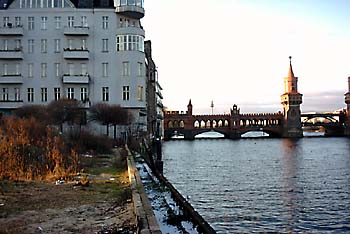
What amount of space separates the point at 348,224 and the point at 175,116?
472 ft

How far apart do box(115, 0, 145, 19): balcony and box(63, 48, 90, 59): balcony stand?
622 centimetres

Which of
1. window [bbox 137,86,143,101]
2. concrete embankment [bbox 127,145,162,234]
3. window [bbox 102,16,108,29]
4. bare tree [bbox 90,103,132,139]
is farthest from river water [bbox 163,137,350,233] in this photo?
window [bbox 102,16,108,29]

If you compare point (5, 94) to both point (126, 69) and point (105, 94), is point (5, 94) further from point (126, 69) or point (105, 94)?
point (126, 69)

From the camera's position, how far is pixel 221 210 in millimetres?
23281

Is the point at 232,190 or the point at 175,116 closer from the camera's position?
the point at 232,190

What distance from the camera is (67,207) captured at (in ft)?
45.1

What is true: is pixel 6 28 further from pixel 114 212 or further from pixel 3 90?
pixel 114 212

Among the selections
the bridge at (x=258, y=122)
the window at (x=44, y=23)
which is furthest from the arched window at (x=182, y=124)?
the window at (x=44, y=23)

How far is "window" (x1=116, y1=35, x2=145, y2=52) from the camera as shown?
5609 centimetres

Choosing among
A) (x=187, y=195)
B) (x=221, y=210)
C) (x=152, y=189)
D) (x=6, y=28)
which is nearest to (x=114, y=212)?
(x=152, y=189)

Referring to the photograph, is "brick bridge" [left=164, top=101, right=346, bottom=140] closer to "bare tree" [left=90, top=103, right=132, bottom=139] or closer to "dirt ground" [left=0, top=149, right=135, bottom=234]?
"bare tree" [left=90, top=103, right=132, bottom=139]

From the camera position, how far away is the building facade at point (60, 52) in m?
57.1

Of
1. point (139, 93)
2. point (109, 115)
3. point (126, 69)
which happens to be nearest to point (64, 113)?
point (109, 115)

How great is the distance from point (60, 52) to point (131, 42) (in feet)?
29.0
